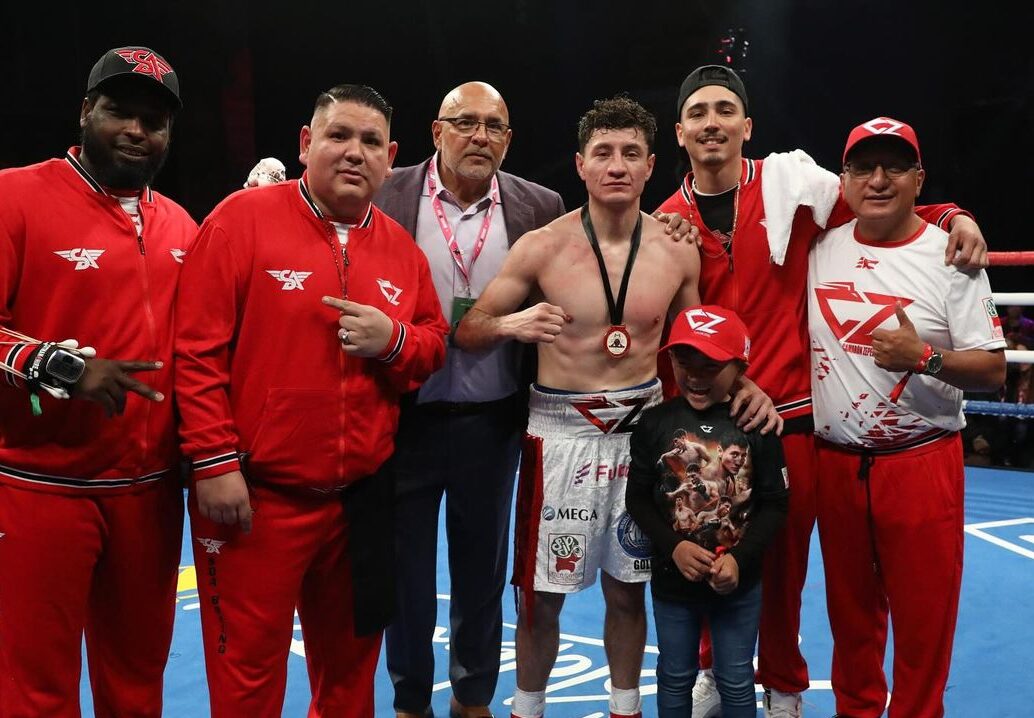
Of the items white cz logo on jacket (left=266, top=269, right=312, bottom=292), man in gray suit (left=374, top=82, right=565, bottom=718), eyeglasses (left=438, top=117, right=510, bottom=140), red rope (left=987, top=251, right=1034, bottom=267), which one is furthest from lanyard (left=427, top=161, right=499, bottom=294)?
red rope (left=987, top=251, right=1034, bottom=267)

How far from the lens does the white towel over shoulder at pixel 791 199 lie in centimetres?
235

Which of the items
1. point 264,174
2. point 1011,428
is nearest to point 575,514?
point 264,174

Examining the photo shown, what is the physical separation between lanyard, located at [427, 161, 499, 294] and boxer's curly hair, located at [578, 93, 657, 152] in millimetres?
366

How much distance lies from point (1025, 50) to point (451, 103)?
692cm

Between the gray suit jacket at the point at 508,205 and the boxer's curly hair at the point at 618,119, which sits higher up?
the boxer's curly hair at the point at 618,119

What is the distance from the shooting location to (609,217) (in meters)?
2.35

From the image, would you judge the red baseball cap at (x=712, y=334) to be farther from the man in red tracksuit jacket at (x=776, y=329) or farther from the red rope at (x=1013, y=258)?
the red rope at (x=1013, y=258)

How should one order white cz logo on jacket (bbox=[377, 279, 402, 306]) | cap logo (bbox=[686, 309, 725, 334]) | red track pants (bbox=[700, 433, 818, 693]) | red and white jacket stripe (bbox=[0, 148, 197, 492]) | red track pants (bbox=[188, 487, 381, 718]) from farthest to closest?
red track pants (bbox=[700, 433, 818, 693])
cap logo (bbox=[686, 309, 725, 334])
white cz logo on jacket (bbox=[377, 279, 402, 306])
red track pants (bbox=[188, 487, 381, 718])
red and white jacket stripe (bbox=[0, 148, 197, 492])

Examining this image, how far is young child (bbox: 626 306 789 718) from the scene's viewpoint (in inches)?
83.4

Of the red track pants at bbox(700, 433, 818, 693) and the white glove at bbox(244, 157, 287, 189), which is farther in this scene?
the white glove at bbox(244, 157, 287, 189)

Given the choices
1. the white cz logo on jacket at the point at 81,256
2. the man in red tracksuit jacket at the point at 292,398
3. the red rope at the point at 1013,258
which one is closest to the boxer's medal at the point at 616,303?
the man in red tracksuit jacket at the point at 292,398

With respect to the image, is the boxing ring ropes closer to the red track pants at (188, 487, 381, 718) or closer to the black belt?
the black belt

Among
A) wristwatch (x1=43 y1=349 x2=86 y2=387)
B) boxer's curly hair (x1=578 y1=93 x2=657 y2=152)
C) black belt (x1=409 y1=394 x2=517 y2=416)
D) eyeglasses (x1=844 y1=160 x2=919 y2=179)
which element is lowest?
black belt (x1=409 y1=394 x2=517 y2=416)

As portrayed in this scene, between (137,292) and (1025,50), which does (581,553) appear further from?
(1025,50)
